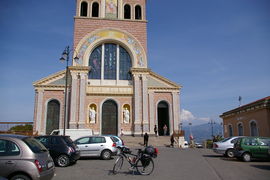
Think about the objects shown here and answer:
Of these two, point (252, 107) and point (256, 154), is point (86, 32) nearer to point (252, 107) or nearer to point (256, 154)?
point (252, 107)

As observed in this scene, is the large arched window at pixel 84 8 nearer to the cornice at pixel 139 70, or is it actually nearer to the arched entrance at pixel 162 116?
the cornice at pixel 139 70

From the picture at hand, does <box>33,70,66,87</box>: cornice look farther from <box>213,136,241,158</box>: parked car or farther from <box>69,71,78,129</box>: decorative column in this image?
<box>213,136,241,158</box>: parked car

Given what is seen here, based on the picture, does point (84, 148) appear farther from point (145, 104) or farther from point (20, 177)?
point (145, 104)

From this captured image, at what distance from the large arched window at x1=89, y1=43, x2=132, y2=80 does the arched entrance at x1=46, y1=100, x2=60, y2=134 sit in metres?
5.56

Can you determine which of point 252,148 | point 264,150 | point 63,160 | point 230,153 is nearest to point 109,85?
point 230,153

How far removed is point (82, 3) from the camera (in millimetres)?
32750

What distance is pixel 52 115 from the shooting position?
1132 inches

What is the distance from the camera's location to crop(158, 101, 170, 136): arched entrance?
31047mm

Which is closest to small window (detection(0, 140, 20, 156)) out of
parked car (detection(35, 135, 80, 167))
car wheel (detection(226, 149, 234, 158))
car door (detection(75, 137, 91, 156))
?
parked car (detection(35, 135, 80, 167))

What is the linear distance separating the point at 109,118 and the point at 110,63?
7.10 meters

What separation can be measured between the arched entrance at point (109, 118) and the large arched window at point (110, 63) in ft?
11.5

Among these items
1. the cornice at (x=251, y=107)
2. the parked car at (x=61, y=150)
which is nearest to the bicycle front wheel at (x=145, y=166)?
the parked car at (x=61, y=150)

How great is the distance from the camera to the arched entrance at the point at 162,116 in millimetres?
31047

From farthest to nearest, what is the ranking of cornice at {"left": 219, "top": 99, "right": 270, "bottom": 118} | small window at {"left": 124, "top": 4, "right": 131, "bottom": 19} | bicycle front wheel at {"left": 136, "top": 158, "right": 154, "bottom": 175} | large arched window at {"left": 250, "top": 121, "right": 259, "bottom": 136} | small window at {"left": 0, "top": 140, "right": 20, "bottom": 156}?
1. small window at {"left": 124, "top": 4, "right": 131, "bottom": 19}
2. large arched window at {"left": 250, "top": 121, "right": 259, "bottom": 136}
3. cornice at {"left": 219, "top": 99, "right": 270, "bottom": 118}
4. bicycle front wheel at {"left": 136, "top": 158, "right": 154, "bottom": 175}
5. small window at {"left": 0, "top": 140, "right": 20, "bottom": 156}
